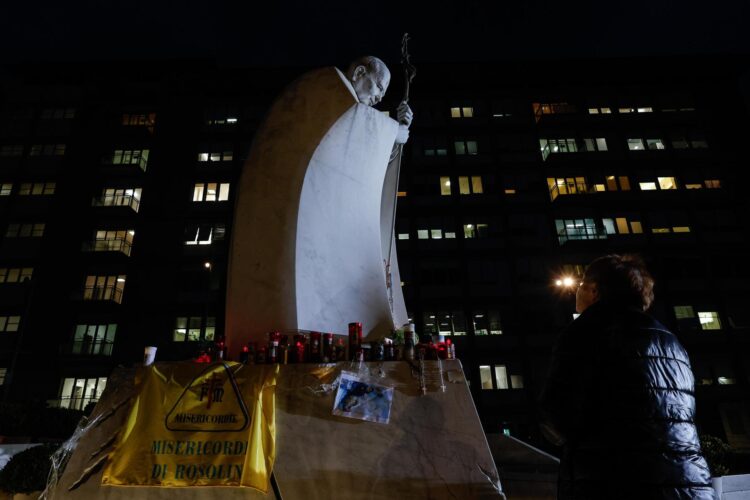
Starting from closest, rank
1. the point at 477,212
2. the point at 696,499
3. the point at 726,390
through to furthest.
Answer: the point at 696,499 → the point at 726,390 → the point at 477,212

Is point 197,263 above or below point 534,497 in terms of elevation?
above

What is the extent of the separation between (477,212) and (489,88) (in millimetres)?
12388

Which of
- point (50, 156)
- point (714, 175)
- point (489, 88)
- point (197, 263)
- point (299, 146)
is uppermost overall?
point (489, 88)

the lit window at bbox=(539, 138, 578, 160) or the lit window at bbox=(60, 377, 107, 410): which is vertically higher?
the lit window at bbox=(539, 138, 578, 160)

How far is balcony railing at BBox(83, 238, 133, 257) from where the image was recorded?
31694 mm

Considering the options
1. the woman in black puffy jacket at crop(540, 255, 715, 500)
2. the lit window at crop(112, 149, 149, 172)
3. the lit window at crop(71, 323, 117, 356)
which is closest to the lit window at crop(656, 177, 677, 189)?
the woman in black puffy jacket at crop(540, 255, 715, 500)

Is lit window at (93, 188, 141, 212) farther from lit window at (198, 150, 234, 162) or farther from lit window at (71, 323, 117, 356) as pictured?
lit window at (71, 323, 117, 356)

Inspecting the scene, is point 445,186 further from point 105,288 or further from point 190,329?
point 105,288

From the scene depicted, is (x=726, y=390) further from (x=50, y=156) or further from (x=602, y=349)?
(x=50, y=156)

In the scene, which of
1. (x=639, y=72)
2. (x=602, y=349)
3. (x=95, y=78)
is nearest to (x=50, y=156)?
(x=95, y=78)

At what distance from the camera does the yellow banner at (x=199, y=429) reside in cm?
361

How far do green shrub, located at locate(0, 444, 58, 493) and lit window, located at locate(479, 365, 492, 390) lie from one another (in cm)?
2660

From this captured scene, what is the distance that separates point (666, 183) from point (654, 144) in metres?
3.73

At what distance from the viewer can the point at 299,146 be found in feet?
20.3
